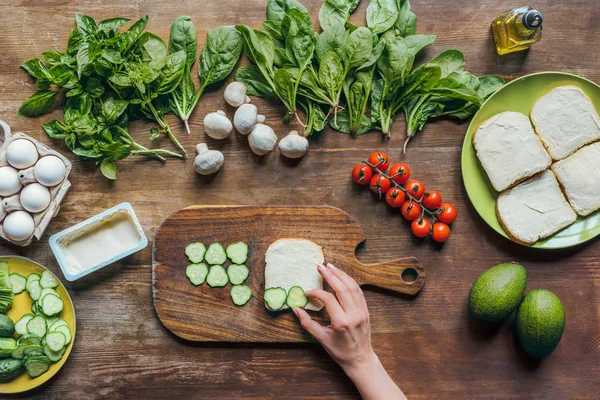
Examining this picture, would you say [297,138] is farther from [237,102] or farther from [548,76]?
[548,76]

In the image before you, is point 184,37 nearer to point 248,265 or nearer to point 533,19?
point 248,265

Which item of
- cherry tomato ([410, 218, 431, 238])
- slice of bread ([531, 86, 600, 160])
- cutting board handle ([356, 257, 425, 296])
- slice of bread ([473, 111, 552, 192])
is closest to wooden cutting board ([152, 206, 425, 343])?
cutting board handle ([356, 257, 425, 296])

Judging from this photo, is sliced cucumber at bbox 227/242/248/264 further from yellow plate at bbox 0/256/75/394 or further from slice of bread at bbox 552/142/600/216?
slice of bread at bbox 552/142/600/216

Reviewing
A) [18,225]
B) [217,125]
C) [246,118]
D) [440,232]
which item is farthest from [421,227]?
[18,225]

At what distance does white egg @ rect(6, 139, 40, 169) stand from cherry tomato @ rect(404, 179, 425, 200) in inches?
65.2

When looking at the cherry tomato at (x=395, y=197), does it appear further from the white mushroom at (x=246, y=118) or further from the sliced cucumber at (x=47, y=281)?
the sliced cucumber at (x=47, y=281)

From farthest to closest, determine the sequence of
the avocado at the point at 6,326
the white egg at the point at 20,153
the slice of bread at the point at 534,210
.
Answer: the slice of bread at the point at 534,210 < the avocado at the point at 6,326 < the white egg at the point at 20,153

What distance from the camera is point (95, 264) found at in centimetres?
232

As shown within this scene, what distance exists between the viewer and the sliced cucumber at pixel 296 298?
2.35 metres

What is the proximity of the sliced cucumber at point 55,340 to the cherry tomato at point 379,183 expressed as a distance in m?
1.55

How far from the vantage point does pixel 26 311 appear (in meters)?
2.41

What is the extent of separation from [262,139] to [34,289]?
1.24 m

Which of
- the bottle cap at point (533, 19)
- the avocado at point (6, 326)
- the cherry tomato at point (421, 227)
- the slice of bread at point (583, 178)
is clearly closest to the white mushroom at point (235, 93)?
the cherry tomato at point (421, 227)

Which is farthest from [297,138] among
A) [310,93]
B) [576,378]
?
[576,378]
